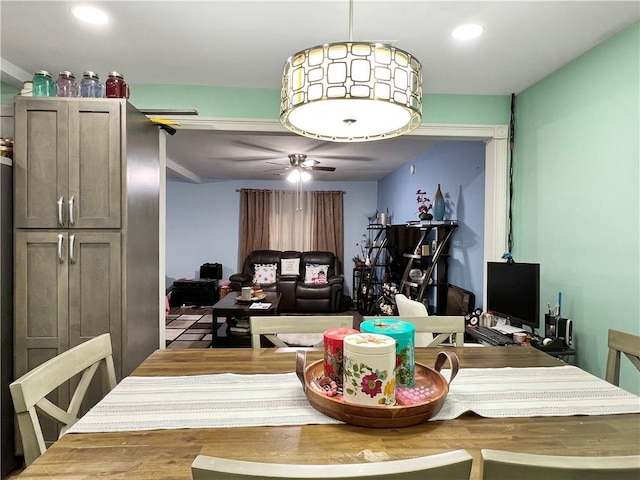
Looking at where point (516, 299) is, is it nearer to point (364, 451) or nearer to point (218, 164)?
point (364, 451)

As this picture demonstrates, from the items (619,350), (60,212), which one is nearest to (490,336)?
(619,350)

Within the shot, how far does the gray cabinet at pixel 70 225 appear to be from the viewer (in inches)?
78.3

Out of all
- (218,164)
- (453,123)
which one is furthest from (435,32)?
(218,164)

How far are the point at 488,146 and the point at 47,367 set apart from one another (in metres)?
3.07

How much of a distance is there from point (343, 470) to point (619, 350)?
55.4 inches

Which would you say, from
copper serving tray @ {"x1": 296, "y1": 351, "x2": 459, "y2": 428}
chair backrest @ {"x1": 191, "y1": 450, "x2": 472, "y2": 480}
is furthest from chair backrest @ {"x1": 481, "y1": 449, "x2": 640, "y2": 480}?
copper serving tray @ {"x1": 296, "y1": 351, "x2": 459, "y2": 428}

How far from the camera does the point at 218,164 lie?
559 cm

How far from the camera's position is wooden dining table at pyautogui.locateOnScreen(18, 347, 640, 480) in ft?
2.60

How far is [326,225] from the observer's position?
7.21 m

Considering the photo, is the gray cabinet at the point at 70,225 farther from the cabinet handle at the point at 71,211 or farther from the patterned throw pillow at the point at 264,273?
the patterned throw pillow at the point at 264,273

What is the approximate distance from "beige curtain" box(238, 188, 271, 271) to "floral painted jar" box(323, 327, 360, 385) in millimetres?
6063

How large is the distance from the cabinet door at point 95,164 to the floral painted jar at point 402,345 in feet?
5.54

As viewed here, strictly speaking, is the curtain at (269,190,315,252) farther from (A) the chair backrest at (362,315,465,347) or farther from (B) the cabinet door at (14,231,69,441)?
(A) the chair backrest at (362,315,465,347)

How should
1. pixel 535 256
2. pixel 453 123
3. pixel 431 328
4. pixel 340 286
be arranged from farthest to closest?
pixel 340 286 < pixel 453 123 < pixel 535 256 < pixel 431 328
